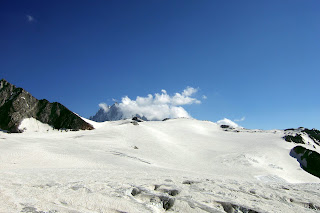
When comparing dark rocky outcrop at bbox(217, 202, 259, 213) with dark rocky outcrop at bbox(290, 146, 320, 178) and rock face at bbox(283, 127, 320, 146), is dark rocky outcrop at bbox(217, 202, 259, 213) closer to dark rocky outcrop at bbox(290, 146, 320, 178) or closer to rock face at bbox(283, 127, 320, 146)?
dark rocky outcrop at bbox(290, 146, 320, 178)

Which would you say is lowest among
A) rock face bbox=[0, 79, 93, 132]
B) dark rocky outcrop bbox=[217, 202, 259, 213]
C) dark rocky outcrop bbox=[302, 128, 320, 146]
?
dark rocky outcrop bbox=[217, 202, 259, 213]

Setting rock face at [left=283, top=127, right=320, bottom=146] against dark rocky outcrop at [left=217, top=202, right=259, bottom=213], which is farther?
rock face at [left=283, top=127, right=320, bottom=146]

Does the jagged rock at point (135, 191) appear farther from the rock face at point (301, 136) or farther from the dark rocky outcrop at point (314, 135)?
the dark rocky outcrop at point (314, 135)

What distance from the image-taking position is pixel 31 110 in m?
45.8

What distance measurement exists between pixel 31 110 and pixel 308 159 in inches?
2301

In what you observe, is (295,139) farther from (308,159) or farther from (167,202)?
(167,202)

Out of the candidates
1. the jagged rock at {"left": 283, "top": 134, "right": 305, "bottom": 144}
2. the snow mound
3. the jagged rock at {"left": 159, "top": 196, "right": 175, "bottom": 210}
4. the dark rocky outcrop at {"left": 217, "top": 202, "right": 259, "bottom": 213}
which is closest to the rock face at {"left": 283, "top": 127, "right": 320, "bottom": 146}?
the jagged rock at {"left": 283, "top": 134, "right": 305, "bottom": 144}

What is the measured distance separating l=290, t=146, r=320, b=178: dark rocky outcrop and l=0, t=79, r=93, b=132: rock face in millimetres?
44486

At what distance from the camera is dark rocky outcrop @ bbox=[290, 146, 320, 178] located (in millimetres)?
36325

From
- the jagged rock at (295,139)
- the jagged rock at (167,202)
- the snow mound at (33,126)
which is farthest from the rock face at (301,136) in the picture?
the snow mound at (33,126)

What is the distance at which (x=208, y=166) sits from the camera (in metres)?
27.9

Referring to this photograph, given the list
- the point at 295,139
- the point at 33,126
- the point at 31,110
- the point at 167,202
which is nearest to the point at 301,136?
the point at 295,139

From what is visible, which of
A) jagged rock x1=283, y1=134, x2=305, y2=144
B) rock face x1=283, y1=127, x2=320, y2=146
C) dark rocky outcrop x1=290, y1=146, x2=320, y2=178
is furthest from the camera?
rock face x1=283, y1=127, x2=320, y2=146

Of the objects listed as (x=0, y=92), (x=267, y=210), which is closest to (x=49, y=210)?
(x=267, y=210)
